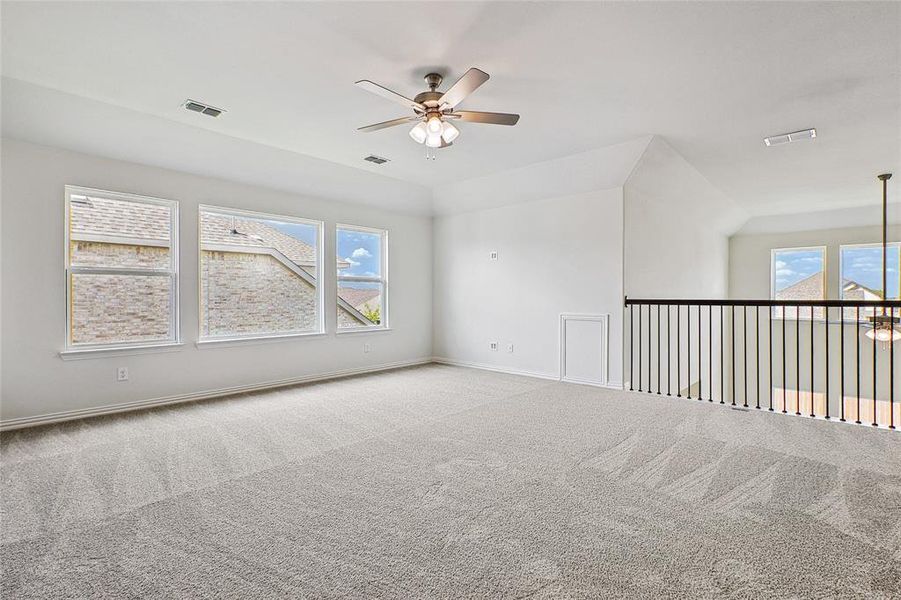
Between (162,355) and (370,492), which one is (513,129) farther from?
(162,355)

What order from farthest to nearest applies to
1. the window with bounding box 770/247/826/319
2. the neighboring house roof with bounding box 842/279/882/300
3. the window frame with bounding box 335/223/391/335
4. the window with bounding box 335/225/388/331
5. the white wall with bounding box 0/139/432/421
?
the window with bounding box 770/247/826/319, the neighboring house roof with bounding box 842/279/882/300, the window with bounding box 335/225/388/331, the window frame with bounding box 335/223/391/335, the white wall with bounding box 0/139/432/421

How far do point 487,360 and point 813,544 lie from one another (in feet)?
15.3

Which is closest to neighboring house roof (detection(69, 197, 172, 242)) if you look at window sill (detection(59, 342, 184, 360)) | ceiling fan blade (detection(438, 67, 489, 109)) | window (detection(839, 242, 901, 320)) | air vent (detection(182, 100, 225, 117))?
window sill (detection(59, 342, 184, 360))

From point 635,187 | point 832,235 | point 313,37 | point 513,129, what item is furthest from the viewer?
point 832,235

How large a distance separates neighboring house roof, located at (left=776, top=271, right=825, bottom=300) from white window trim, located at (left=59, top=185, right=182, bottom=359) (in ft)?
33.3

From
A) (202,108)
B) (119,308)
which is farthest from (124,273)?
(202,108)

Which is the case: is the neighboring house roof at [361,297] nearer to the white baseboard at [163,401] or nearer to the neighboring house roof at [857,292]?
the white baseboard at [163,401]

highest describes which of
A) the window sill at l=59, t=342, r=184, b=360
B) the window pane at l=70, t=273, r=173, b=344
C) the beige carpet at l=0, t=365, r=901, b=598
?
the window pane at l=70, t=273, r=173, b=344

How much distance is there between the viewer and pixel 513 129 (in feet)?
13.5

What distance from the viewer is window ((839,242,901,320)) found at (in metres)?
7.35

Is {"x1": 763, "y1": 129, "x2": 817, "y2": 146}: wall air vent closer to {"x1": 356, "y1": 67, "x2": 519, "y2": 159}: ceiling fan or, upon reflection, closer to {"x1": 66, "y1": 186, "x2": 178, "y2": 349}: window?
{"x1": 356, "y1": 67, "x2": 519, "y2": 159}: ceiling fan

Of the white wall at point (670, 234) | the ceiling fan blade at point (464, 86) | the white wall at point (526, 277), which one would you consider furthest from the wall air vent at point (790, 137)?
the ceiling fan blade at point (464, 86)

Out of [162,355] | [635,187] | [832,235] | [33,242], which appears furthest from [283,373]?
[832,235]

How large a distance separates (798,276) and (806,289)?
0.28 m
